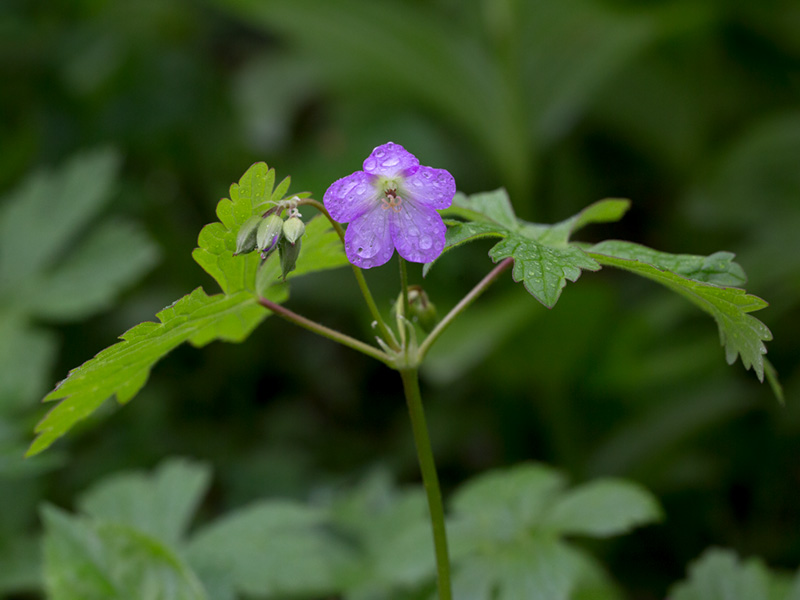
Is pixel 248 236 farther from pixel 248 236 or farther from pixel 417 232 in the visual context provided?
pixel 417 232

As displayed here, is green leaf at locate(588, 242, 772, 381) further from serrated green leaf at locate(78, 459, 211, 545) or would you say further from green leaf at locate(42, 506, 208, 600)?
serrated green leaf at locate(78, 459, 211, 545)

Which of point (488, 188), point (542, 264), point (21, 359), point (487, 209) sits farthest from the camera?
point (488, 188)

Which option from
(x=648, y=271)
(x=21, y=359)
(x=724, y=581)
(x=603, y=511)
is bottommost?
(x=724, y=581)

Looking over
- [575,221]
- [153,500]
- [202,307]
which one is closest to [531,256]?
[575,221]

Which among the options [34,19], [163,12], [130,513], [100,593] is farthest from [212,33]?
[100,593]

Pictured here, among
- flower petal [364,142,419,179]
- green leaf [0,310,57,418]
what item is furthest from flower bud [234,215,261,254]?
green leaf [0,310,57,418]

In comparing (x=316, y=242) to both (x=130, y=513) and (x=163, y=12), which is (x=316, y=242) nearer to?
(x=130, y=513)
